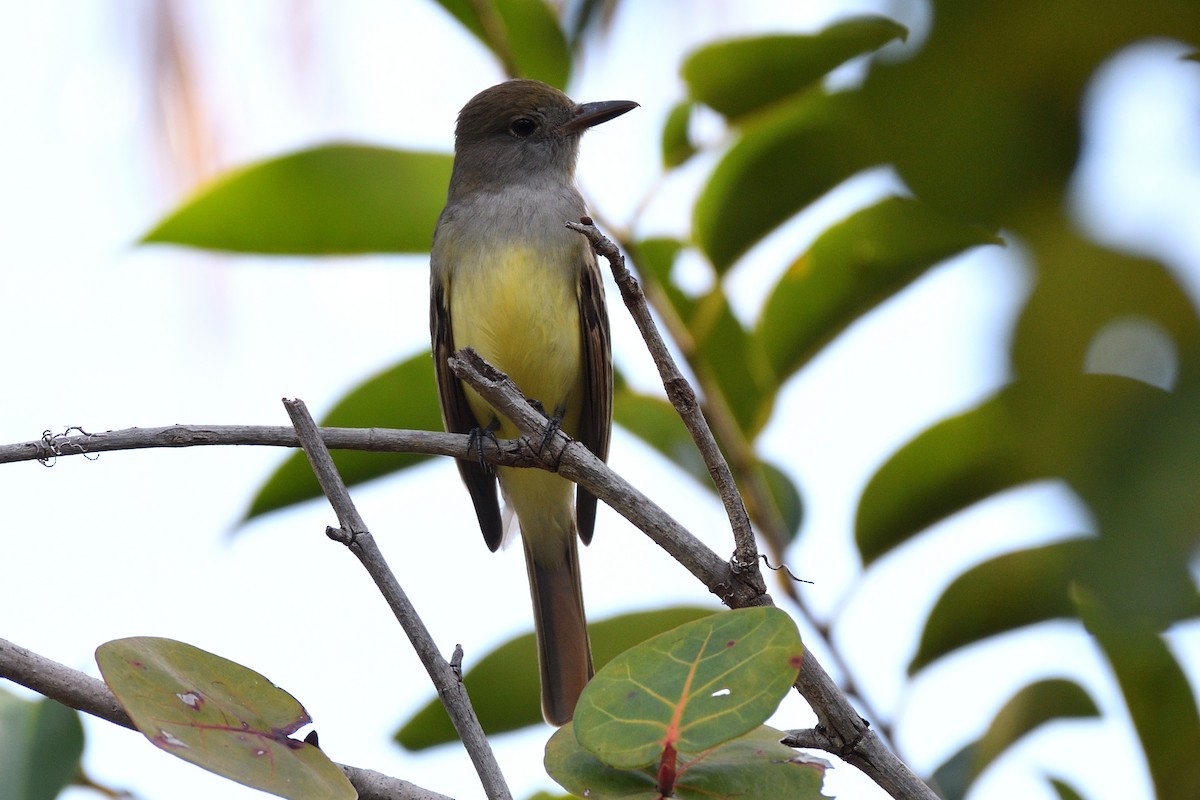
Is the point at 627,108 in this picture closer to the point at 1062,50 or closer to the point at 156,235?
the point at 156,235

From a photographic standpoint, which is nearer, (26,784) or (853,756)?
(853,756)

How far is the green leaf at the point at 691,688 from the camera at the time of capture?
105 cm

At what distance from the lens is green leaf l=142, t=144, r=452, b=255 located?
250 centimetres

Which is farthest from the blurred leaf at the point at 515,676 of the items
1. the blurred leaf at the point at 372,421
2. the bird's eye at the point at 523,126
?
the bird's eye at the point at 523,126

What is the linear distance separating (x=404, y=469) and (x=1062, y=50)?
219 cm

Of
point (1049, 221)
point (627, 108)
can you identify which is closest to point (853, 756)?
point (1049, 221)

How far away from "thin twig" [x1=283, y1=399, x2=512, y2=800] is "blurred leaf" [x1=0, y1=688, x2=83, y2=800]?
0.56 metres

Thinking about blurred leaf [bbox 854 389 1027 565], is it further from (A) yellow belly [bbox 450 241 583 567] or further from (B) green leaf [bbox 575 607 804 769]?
(A) yellow belly [bbox 450 241 583 567]

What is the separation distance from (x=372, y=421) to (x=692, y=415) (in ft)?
4.18

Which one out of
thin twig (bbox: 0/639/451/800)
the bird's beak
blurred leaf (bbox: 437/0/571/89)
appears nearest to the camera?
thin twig (bbox: 0/639/451/800)

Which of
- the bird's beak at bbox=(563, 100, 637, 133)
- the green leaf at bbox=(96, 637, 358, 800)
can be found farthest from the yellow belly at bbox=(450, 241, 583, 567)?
the green leaf at bbox=(96, 637, 358, 800)

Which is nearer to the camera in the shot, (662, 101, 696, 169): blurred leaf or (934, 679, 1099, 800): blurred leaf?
(934, 679, 1099, 800): blurred leaf

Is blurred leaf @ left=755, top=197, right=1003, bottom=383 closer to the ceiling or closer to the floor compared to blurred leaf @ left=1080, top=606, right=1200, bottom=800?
closer to the ceiling

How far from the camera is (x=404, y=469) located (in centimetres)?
264
